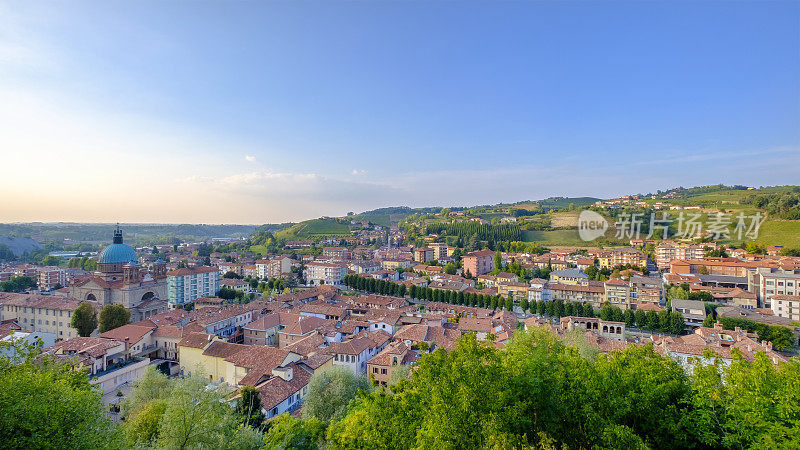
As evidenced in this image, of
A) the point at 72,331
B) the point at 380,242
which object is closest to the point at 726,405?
the point at 72,331

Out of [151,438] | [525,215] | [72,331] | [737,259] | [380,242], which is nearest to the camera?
[151,438]

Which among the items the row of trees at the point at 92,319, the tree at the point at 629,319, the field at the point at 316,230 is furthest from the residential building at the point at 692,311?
the field at the point at 316,230

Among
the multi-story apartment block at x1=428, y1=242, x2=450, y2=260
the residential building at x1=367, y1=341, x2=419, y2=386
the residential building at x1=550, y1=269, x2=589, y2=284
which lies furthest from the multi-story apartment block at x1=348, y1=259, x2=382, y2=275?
the residential building at x1=367, y1=341, x2=419, y2=386

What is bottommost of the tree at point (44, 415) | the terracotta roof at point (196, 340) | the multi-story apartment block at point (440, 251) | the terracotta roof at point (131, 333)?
the terracotta roof at point (131, 333)

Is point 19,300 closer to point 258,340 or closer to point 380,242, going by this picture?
→ point 258,340

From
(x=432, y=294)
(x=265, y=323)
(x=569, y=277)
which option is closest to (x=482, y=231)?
(x=569, y=277)

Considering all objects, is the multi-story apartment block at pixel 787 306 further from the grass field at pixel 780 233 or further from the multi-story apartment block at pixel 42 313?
the multi-story apartment block at pixel 42 313
